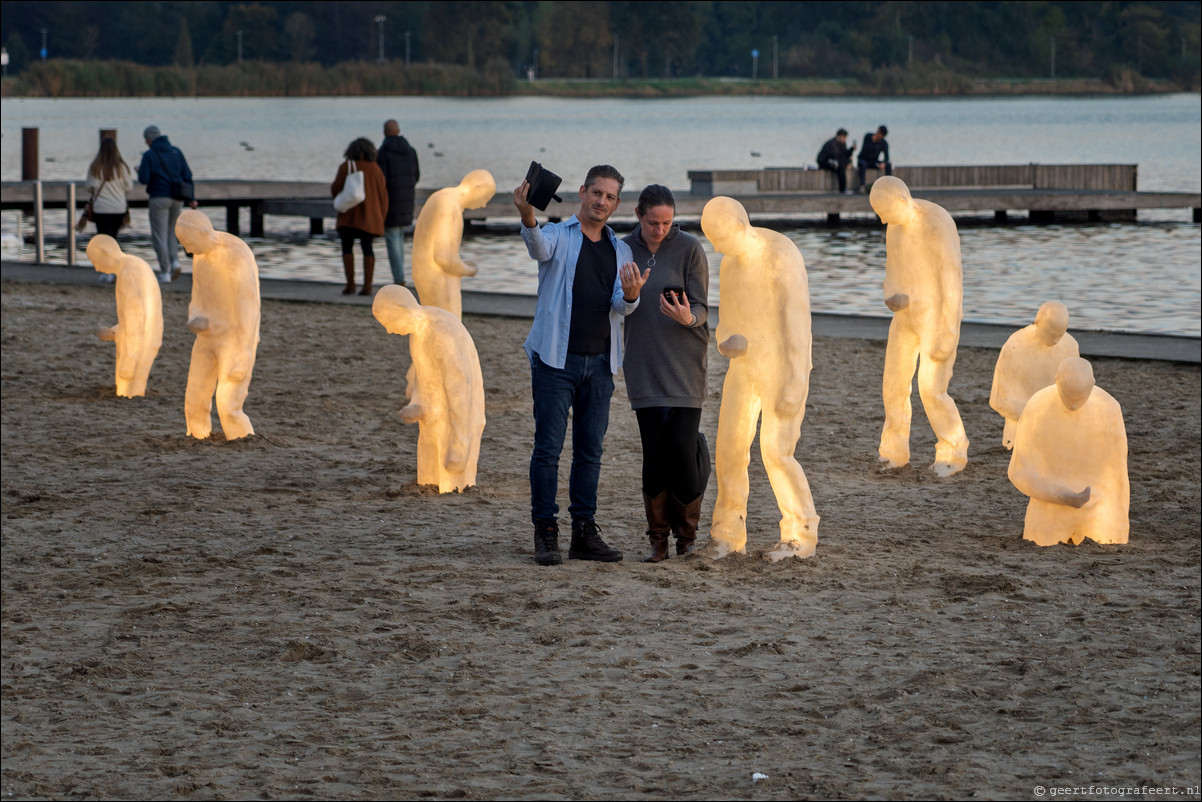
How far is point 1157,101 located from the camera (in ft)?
545

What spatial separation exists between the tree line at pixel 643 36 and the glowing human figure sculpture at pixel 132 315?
12842cm

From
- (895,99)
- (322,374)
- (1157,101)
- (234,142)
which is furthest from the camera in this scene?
(895,99)

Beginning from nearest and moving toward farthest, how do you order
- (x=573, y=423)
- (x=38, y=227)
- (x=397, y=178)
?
(x=573, y=423), (x=397, y=178), (x=38, y=227)

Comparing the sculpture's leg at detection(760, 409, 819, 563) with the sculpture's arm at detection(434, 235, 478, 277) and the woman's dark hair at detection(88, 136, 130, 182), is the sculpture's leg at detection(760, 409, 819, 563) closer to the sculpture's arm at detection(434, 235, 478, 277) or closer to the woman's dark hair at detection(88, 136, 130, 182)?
the sculpture's arm at detection(434, 235, 478, 277)

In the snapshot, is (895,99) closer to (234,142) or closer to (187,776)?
(234,142)

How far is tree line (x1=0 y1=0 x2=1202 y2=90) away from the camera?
480ft

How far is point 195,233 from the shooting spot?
9.70 meters

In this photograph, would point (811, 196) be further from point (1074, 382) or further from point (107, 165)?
point (1074, 382)

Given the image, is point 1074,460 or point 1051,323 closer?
point 1074,460

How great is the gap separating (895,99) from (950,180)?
153 m

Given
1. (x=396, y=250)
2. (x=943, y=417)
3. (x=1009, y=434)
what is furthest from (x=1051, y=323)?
(x=396, y=250)

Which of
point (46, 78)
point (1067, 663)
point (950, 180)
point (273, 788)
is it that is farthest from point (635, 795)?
point (46, 78)

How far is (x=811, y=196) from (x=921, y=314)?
2069 cm

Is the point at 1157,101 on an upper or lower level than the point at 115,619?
upper
